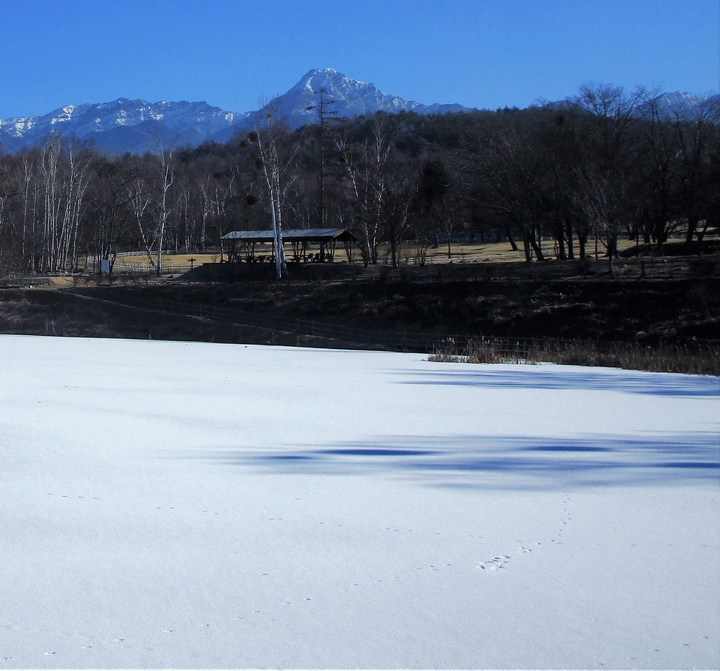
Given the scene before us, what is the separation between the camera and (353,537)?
428 centimetres

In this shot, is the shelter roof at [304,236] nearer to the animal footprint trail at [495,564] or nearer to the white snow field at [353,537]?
the white snow field at [353,537]

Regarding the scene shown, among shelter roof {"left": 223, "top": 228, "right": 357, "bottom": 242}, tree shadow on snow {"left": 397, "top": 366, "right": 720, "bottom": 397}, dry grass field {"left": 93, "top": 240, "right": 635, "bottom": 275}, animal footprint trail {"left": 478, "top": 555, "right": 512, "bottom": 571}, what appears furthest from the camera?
dry grass field {"left": 93, "top": 240, "right": 635, "bottom": 275}

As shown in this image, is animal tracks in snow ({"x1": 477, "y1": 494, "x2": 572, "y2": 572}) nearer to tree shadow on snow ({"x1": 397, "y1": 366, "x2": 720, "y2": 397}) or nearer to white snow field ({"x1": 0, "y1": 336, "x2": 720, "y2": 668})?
white snow field ({"x1": 0, "y1": 336, "x2": 720, "y2": 668})

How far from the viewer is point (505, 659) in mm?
3004

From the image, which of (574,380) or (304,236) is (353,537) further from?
(304,236)

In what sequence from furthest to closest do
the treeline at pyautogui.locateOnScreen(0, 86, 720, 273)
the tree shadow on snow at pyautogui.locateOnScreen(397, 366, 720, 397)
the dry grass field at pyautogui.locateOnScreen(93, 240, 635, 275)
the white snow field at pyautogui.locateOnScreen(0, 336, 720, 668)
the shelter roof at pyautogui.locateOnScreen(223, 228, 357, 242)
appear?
1. the dry grass field at pyautogui.locateOnScreen(93, 240, 635, 275)
2. the shelter roof at pyautogui.locateOnScreen(223, 228, 357, 242)
3. the treeline at pyautogui.locateOnScreen(0, 86, 720, 273)
4. the tree shadow on snow at pyautogui.locateOnScreen(397, 366, 720, 397)
5. the white snow field at pyautogui.locateOnScreen(0, 336, 720, 668)

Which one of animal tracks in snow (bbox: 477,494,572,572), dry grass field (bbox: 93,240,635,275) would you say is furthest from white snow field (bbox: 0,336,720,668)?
dry grass field (bbox: 93,240,635,275)

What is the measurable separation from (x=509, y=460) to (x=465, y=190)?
195 ft

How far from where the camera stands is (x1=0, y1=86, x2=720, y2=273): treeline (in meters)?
49.9

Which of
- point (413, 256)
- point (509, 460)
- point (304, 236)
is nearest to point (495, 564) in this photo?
point (509, 460)

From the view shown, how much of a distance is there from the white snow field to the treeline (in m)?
40.1

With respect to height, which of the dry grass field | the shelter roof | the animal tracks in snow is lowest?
the animal tracks in snow

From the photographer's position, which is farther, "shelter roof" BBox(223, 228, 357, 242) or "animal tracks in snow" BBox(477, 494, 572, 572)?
"shelter roof" BBox(223, 228, 357, 242)

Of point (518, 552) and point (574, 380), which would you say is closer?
point (518, 552)
